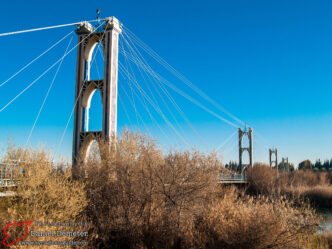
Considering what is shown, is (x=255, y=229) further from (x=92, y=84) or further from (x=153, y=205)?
(x=92, y=84)

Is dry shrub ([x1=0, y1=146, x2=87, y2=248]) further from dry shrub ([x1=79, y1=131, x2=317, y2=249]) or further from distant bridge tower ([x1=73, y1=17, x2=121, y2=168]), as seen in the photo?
distant bridge tower ([x1=73, y1=17, x2=121, y2=168])

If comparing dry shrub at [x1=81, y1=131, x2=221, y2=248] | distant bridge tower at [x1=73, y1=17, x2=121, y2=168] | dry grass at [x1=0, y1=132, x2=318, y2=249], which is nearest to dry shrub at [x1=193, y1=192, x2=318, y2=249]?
dry grass at [x1=0, y1=132, x2=318, y2=249]

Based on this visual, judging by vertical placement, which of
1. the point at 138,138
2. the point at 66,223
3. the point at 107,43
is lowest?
the point at 66,223

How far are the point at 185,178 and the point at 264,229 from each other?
4.18 m

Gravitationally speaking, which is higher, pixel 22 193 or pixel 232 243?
pixel 22 193

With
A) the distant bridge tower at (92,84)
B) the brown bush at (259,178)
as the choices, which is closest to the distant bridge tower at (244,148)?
the brown bush at (259,178)

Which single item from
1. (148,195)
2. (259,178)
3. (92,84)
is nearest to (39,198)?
(148,195)

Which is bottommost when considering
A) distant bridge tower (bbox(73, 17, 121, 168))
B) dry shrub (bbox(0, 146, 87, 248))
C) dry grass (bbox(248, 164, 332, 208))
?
dry grass (bbox(248, 164, 332, 208))

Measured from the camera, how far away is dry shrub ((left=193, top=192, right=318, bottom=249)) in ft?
33.1

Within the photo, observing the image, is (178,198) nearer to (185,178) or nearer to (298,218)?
(185,178)

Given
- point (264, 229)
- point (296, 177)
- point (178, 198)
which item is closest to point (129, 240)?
point (178, 198)

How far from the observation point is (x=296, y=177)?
136 ft

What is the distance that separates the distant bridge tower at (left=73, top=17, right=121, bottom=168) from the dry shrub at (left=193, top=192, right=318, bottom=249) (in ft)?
31.2

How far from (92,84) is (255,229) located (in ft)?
46.7
